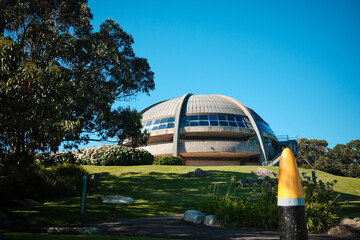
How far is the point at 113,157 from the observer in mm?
25828

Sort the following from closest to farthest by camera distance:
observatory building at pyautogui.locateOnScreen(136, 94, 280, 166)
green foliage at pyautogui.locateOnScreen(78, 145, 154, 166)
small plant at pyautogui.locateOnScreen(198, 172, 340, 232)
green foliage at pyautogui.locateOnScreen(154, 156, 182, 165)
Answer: small plant at pyautogui.locateOnScreen(198, 172, 340, 232) → green foliage at pyautogui.locateOnScreen(78, 145, 154, 166) → green foliage at pyautogui.locateOnScreen(154, 156, 182, 165) → observatory building at pyautogui.locateOnScreen(136, 94, 280, 166)

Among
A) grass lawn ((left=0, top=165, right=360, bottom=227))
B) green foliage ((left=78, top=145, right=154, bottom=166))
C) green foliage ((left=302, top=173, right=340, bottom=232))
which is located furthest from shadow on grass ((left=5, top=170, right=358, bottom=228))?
green foliage ((left=78, top=145, right=154, bottom=166))

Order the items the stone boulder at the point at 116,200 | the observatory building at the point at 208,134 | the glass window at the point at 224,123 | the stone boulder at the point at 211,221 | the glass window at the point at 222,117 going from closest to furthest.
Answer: the stone boulder at the point at 211,221 → the stone boulder at the point at 116,200 → the observatory building at the point at 208,134 → the glass window at the point at 224,123 → the glass window at the point at 222,117

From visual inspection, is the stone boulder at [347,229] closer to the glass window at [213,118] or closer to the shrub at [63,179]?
the shrub at [63,179]

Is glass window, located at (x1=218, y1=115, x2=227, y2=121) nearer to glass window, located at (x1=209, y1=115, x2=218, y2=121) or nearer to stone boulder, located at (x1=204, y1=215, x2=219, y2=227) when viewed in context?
glass window, located at (x1=209, y1=115, x2=218, y2=121)

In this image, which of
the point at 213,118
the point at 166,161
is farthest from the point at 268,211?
the point at 213,118

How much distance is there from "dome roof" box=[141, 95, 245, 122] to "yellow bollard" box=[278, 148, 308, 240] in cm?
4230

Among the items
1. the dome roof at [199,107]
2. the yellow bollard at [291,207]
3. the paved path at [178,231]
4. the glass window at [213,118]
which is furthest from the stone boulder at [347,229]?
the dome roof at [199,107]

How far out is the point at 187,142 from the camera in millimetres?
42281

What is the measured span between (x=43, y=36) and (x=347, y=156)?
60.8 m

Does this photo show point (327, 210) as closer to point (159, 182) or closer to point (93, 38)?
point (159, 182)

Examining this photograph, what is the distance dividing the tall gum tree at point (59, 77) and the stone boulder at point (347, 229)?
31.6ft

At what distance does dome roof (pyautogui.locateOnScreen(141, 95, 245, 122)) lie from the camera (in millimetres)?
45938

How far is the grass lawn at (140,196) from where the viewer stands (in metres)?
10.1
